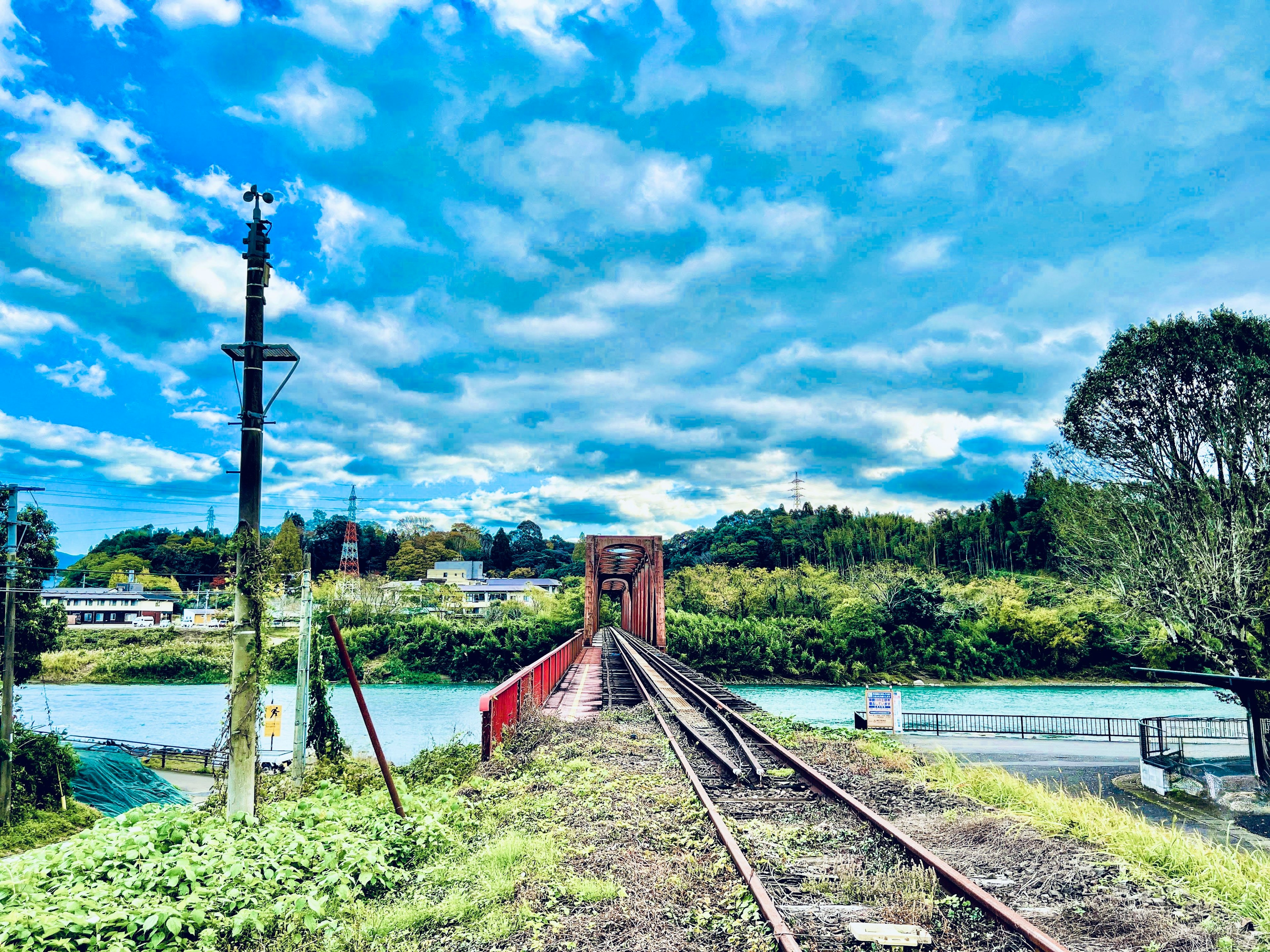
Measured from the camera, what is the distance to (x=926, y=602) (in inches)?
1726

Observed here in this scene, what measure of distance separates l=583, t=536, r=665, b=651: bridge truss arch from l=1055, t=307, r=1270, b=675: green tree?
2329 centimetres

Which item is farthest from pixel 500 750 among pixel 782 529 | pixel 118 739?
pixel 782 529

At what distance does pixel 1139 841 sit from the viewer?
6.40m

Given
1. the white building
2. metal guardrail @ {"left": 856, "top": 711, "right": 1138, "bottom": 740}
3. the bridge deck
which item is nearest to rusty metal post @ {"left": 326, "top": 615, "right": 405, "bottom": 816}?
the bridge deck

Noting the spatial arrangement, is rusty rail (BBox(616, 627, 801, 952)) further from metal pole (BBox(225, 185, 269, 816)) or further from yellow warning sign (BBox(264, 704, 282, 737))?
yellow warning sign (BBox(264, 704, 282, 737))

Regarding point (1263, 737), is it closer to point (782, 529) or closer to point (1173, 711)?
point (1173, 711)

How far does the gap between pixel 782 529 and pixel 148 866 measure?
8545 centimetres

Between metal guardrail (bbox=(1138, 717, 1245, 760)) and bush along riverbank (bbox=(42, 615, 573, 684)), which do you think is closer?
metal guardrail (bbox=(1138, 717, 1245, 760))

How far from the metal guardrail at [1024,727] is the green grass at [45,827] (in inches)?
716

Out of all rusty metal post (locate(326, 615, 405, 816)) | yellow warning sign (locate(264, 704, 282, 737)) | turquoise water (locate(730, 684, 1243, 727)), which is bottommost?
turquoise water (locate(730, 684, 1243, 727))

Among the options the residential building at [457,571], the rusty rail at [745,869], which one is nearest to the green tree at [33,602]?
the rusty rail at [745,869]

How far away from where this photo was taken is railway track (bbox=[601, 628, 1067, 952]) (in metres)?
4.49

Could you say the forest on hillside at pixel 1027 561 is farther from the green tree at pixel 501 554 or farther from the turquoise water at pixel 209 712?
the turquoise water at pixel 209 712

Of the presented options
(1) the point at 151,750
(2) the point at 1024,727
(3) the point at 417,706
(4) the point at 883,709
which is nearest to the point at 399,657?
(3) the point at 417,706
